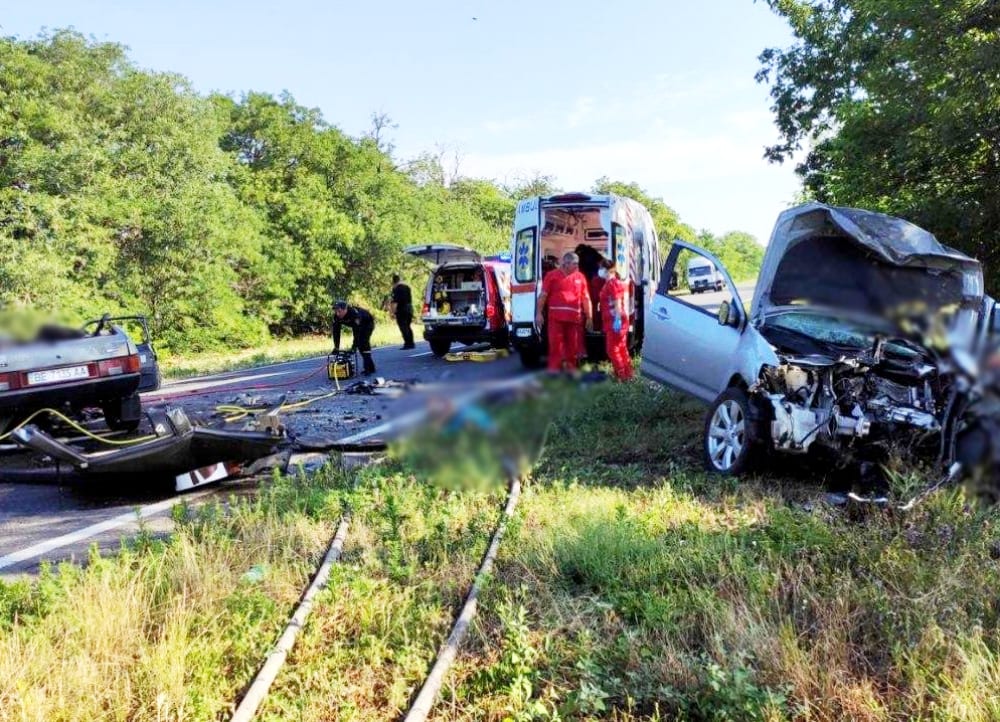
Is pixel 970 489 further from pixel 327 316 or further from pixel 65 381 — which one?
pixel 327 316

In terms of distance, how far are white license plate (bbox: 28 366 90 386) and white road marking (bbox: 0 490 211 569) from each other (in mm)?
1082

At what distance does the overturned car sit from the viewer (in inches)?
198

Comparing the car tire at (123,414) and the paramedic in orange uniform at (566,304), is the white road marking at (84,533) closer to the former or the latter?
the car tire at (123,414)

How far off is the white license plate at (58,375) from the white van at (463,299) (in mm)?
6308

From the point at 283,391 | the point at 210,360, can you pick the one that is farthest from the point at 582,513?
the point at 210,360

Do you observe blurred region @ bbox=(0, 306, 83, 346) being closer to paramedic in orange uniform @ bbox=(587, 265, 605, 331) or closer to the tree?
paramedic in orange uniform @ bbox=(587, 265, 605, 331)

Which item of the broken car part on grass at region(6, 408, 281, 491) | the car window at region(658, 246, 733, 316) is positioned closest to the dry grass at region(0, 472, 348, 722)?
the broken car part on grass at region(6, 408, 281, 491)

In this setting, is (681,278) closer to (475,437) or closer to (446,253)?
(475,437)

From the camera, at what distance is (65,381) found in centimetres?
555

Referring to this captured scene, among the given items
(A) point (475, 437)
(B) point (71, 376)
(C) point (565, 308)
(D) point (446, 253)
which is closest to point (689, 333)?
(C) point (565, 308)

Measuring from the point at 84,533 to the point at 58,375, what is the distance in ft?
3.74

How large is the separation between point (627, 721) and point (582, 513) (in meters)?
1.78

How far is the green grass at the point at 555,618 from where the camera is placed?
3260mm

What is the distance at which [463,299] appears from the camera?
566 inches
